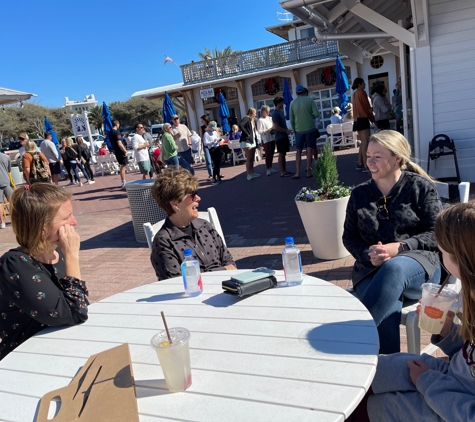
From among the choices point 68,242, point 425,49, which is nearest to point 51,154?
point 425,49

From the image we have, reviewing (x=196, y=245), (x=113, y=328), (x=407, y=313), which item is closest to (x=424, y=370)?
(x=407, y=313)

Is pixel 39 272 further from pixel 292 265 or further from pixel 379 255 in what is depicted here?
pixel 379 255

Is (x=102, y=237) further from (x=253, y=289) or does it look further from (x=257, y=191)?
(x=253, y=289)

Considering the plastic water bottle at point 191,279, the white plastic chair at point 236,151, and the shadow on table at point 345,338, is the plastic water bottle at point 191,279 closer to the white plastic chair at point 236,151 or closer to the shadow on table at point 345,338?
the shadow on table at point 345,338

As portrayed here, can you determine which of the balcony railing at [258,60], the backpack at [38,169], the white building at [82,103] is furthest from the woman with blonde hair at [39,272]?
the white building at [82,103]

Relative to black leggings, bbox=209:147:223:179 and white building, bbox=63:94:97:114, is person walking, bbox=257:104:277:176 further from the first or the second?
white building, bbox=63:94:97:114

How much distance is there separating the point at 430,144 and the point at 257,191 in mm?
3267

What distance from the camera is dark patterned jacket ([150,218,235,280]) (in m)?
2.35

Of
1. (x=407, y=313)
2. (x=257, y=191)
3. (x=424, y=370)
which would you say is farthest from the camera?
(x=257, y=191)

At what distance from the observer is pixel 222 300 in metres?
1.85

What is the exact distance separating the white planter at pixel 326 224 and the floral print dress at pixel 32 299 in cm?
247

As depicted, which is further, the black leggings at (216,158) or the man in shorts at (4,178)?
the black leggings at (216,158)

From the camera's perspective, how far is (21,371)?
151 centimetres

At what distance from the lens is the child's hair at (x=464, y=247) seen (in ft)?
4.17
